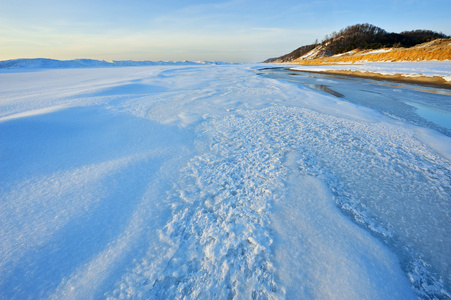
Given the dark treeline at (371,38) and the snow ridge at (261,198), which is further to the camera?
the dark treeline at (371,38)

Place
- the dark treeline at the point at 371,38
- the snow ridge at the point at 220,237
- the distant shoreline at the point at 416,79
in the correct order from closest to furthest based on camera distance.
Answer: the snow ridge at the point at 220,237 → the distant shoreline at the point at 416,79 → the dark treeline at the point at 371,38

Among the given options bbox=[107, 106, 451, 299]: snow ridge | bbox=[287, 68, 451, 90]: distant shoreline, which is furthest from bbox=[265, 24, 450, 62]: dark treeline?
bbox=[107, 106, 451, 299]: snow ridge

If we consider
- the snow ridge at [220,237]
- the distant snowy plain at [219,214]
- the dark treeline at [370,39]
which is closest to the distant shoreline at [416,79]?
the distant snowy plain at [219,214]

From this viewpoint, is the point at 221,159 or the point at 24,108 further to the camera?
the point at 24,108

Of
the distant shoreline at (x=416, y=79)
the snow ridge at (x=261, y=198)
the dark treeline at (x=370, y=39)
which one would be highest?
the dark treeline at (x=370, y=39)

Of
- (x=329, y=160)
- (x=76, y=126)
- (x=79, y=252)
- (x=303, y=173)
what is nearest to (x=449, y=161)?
(x=329, y=160)

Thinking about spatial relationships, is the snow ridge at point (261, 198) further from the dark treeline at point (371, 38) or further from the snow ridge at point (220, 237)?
the dark treeline at point (371, 38)

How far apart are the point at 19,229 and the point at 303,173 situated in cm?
364

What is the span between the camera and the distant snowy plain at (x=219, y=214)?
5.02ft

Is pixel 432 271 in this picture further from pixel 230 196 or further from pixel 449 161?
pixel 449 161

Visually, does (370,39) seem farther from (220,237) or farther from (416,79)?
(220,237)

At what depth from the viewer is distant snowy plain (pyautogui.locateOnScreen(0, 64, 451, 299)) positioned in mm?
1531

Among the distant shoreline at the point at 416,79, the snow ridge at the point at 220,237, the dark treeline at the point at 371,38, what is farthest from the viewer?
the dark treeline at the point at 371,38

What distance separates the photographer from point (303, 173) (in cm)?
295
